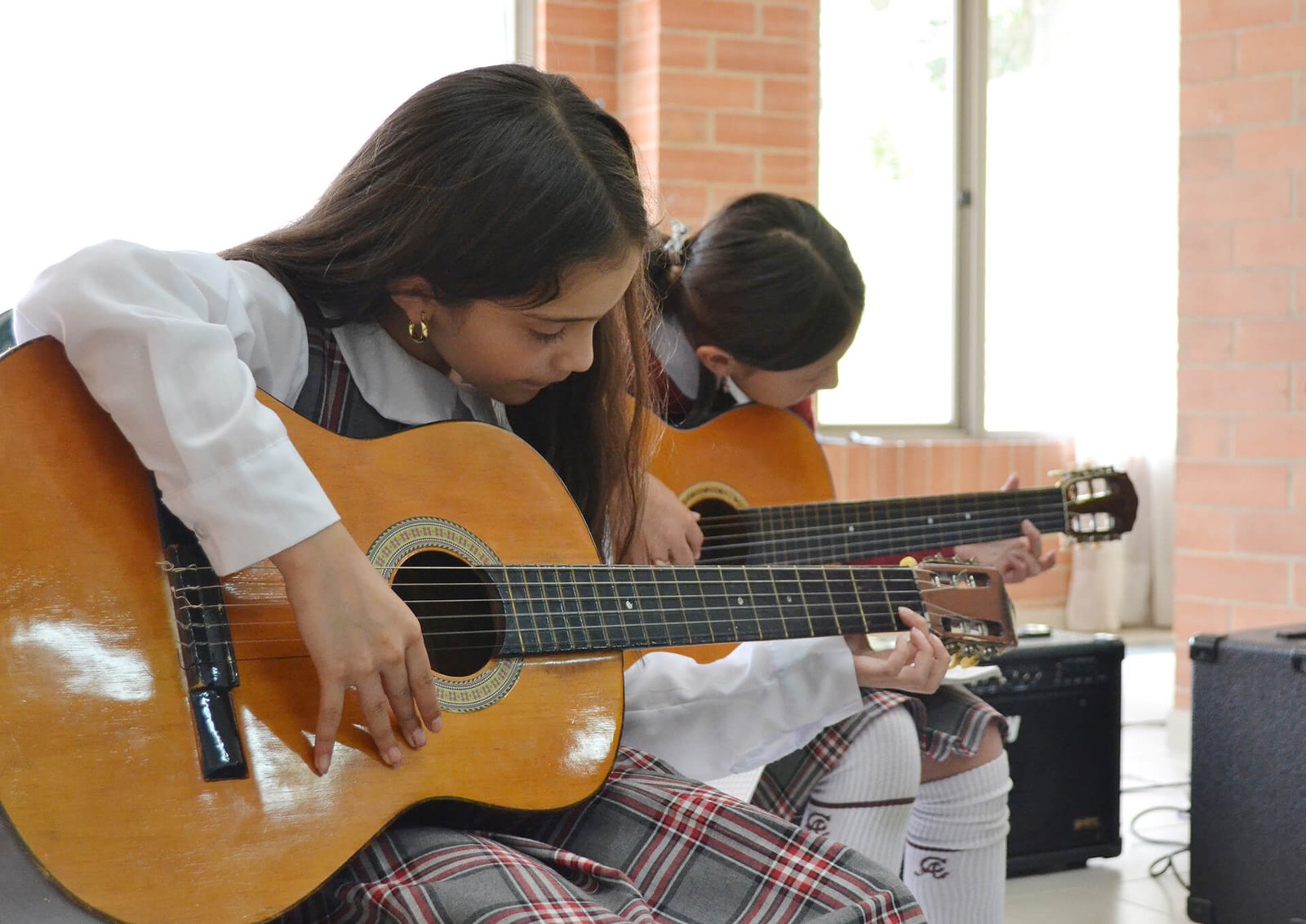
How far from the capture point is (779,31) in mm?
3760

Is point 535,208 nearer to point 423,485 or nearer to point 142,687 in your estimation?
point 423,485

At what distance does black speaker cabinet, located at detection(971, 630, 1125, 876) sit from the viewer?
102 inches

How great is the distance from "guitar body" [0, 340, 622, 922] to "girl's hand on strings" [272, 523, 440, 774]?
0.11 feet

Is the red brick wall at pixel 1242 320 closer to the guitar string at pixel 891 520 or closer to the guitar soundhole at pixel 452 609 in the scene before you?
the guitar string at pixel 891 520

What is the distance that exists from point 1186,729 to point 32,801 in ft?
10.3

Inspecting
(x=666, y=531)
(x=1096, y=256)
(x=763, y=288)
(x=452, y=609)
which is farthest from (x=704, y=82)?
(x=452, y=609)

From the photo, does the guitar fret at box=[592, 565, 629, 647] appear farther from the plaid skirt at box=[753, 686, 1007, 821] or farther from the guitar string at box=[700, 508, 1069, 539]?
the guitar string at box=[700, 508, 1069, 539]

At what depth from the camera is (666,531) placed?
178 cm

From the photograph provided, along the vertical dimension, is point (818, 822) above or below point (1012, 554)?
below

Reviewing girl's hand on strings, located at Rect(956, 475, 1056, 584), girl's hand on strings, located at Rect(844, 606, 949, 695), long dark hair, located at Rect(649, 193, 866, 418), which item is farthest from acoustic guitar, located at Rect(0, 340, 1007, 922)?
girl's hand on strings, located at Rect(956, 475, 1056, 584)

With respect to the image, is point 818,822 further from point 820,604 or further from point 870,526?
point 870,526

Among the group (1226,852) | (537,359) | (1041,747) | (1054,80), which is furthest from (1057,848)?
(1054,80)

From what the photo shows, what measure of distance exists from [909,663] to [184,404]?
0.85 metres

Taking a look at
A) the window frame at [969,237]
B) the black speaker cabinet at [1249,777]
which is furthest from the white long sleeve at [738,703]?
the window frame at [969,237]
